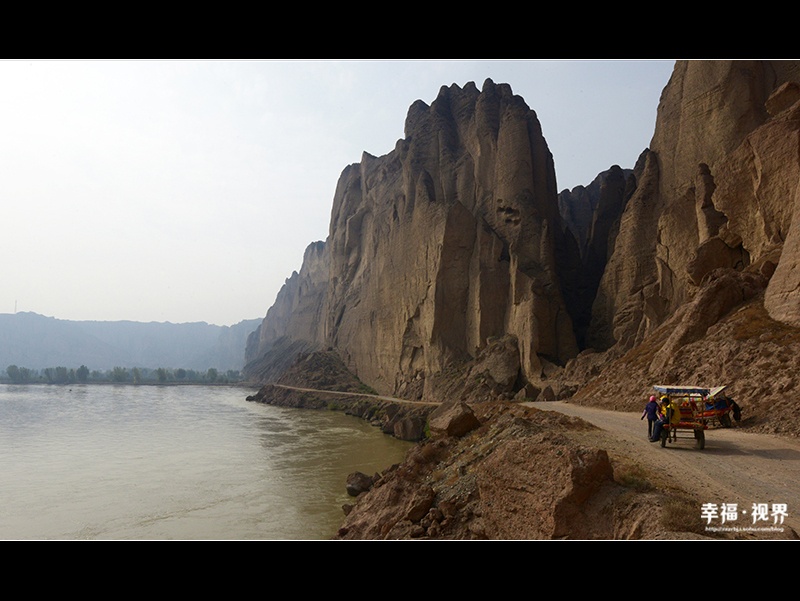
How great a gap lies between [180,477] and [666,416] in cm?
2231

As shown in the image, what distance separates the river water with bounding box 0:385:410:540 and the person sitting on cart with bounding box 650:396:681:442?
10.1 metres

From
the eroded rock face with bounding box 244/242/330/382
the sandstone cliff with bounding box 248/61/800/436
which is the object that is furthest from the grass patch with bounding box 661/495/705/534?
the eroded rock face with bounding box 244/242/330/382

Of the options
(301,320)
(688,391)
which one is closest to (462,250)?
(688,391)

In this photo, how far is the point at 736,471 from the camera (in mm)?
9281

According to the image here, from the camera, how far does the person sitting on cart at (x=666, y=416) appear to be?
11.7 metres

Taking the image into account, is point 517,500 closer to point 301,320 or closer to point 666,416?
point 666,416

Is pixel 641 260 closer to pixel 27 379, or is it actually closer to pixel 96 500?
pixel 96 500

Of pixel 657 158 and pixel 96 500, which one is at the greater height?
pixel 657 158

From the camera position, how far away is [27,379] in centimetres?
13712

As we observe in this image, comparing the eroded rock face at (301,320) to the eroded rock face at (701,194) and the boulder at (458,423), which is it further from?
the boulder at (458,423)

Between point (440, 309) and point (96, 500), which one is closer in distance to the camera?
point (96, 500)

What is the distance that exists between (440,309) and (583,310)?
15102mm

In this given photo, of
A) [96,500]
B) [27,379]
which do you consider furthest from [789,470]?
[27,379]

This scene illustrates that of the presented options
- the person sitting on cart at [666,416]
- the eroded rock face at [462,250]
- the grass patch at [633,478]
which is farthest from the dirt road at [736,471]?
the eroded rock face at [462,250]
